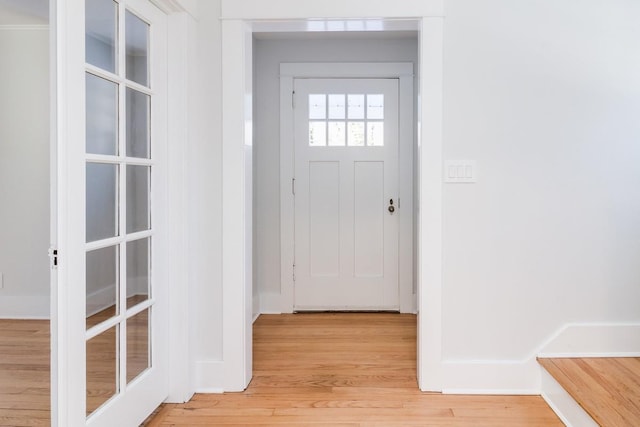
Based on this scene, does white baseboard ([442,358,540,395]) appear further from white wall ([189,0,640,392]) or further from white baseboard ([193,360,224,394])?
white baseboard ([193,360,224,394])

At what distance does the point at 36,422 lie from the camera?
2.00m

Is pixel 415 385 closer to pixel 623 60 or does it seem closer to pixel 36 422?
pixel 36 422

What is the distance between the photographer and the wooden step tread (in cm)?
178

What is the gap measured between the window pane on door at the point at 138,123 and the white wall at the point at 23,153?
180cm

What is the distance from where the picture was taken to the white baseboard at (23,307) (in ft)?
10.8

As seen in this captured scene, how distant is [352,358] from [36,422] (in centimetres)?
163

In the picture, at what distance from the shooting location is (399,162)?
12.6 feet

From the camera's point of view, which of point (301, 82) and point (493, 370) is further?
point (301, 82)

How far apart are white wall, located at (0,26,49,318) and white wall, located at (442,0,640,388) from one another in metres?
2.85

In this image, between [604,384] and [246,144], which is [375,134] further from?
[604,384]

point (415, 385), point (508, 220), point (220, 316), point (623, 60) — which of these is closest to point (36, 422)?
point (220, 316)

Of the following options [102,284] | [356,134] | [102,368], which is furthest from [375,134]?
[102,368]

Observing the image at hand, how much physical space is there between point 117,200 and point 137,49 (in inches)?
26.2

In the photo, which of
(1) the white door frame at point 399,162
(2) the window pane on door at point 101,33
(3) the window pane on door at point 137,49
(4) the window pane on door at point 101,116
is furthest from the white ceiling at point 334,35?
(4) the window pane on door at point 101,116
